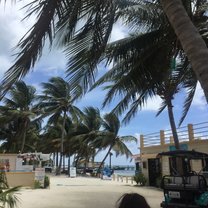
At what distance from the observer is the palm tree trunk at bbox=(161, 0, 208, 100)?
16.3 feet

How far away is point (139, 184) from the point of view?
27875 mm

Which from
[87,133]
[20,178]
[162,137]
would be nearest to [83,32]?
[20,178]

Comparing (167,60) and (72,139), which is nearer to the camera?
(167,60)

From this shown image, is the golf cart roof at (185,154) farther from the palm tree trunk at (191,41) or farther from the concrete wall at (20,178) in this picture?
the concrete wall at (20,178)

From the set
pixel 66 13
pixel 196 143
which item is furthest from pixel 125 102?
pixel 196 143

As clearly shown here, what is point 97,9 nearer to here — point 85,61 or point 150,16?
point 85,61

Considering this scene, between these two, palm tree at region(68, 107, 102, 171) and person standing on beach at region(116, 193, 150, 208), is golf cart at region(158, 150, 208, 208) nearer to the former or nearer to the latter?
person standing on beach at region(116, 193, 150, 208)

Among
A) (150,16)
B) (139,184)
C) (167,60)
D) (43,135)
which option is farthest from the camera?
(43,135)

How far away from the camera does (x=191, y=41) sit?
16.9ft

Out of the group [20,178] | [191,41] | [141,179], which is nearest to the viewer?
[191,41]

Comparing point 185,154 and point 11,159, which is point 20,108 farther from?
point 185,154

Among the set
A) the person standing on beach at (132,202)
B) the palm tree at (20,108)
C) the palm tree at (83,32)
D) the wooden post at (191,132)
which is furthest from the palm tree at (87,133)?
the person standing on beach at (132,202)

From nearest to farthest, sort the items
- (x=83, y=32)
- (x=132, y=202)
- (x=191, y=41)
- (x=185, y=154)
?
(x=132, y=202), (x=191, y=41), (x=83, y=32), (x=185, y=154)

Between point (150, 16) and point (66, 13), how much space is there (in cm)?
376
